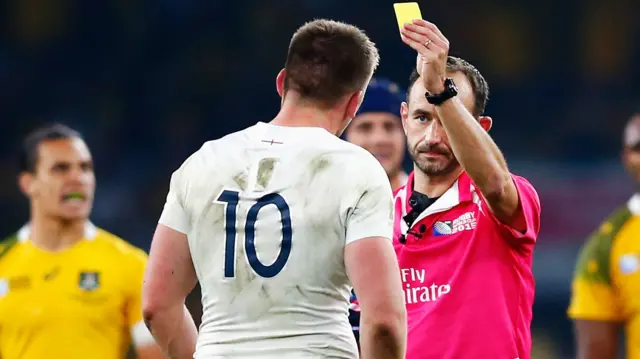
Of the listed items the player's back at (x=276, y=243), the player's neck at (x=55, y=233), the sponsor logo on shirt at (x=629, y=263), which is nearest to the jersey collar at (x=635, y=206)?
the sponsor logo on shirt at (x=629, y=263)

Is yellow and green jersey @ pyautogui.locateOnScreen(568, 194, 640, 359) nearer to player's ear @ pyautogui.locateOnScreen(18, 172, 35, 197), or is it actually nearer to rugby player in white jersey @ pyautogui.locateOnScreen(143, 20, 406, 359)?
player's ear @ pyautogui.locateOnScreen(18, 172, 35, 197)

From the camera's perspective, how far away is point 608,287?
619cm

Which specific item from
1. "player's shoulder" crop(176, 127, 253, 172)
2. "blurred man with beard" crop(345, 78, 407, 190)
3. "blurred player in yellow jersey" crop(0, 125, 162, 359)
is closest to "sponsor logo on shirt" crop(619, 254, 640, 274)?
"blurred man with beard" crop(345, 78, 407, 190)

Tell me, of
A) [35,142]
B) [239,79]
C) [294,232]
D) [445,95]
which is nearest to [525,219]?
[445,95]

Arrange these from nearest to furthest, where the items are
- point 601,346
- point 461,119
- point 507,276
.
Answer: point 461,119 → point 507,276 → point 601,346

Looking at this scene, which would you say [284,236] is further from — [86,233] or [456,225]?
[86,233]

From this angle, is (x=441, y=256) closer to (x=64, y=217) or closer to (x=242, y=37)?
(x=64, y=217)

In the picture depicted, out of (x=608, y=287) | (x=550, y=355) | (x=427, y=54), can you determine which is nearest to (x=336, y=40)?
(x=427, y=54)

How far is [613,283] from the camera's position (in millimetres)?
6191

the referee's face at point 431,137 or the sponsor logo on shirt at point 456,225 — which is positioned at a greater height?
the referee's face at point 431,137

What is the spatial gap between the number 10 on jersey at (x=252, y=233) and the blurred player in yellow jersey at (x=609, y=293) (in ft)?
11.3

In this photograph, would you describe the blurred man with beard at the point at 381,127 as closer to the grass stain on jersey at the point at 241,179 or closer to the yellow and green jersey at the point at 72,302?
the yellow and green jersey at the point at 72,302

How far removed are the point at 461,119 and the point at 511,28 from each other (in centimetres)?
802

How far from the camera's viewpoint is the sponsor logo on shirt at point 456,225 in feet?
12.4
